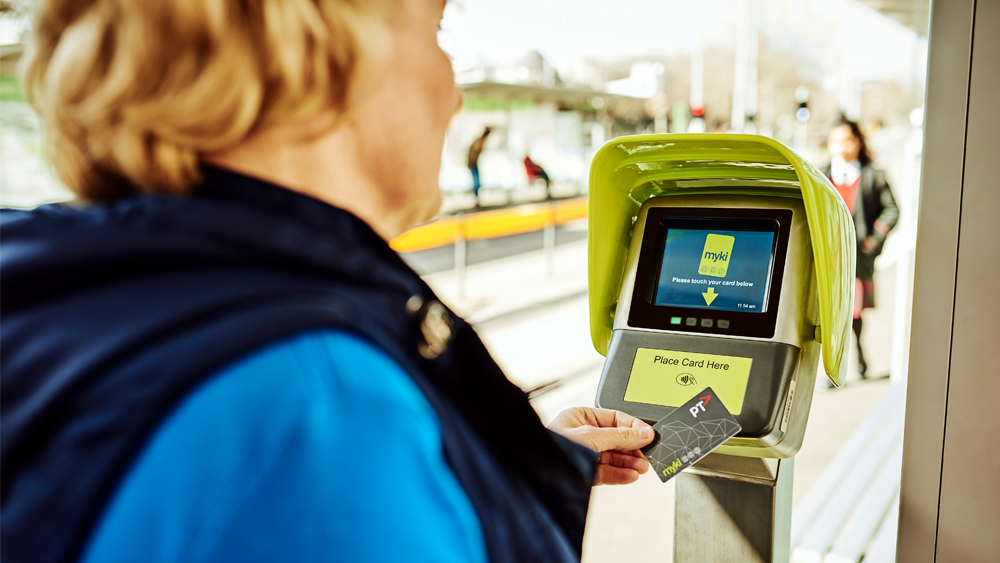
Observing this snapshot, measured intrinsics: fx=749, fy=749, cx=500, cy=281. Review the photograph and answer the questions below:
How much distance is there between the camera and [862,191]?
420 centimetres

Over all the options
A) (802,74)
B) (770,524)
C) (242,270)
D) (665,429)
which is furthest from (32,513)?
(802,74)

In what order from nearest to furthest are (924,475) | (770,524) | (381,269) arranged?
(381,269), (770,524), (924,475)

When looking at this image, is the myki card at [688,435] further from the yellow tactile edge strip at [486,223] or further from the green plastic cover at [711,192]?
the yellow tactile edge strip at [486,223]

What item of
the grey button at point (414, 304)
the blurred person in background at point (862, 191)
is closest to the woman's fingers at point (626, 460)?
the grey button at point (414, 304)

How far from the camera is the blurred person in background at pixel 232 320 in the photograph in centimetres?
48

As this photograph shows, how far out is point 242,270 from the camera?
55 cm

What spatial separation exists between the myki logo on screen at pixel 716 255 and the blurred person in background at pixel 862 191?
325cm

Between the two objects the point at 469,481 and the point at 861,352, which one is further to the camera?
the point at 861,352

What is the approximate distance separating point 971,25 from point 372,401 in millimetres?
1496

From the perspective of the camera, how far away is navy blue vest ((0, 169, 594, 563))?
0.48 m

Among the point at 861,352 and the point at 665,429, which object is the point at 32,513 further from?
the point at 861,352

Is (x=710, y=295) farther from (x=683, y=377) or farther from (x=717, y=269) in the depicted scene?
(x=683, y=377)

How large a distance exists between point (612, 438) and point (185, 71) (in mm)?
754

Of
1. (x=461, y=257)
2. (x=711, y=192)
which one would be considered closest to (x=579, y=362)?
(x=461, y=257)
